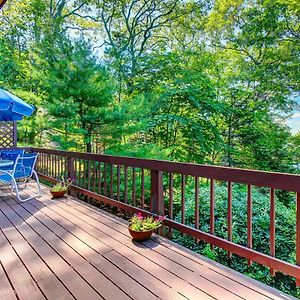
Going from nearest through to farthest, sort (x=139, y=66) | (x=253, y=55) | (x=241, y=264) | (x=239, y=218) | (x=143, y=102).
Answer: (x=241, y=264) < (x=239, y=218) < (x=143, y=102) < (x=253, y=55) < (x=139, y=66)

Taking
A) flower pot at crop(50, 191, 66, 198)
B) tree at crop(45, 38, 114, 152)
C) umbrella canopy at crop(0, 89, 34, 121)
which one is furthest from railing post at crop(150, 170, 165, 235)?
tree at crop(45, 38, 114, 152)

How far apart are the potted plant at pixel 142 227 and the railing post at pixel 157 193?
0.19 metres

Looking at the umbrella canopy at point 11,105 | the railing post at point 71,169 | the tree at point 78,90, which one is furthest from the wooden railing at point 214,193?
the tree at point 78,90

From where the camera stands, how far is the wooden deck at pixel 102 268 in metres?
1.78

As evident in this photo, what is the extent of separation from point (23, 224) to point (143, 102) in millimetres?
5263

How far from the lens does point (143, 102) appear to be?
304 inches

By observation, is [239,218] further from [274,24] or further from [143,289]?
[274,24]

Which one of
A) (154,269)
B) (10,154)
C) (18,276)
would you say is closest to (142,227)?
(154,269)

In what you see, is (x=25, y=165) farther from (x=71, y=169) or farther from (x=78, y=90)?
(x=78, y=90)

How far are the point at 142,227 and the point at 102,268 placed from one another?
66 cm

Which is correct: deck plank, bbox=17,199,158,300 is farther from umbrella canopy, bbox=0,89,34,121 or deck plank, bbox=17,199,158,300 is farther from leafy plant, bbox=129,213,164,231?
umbrella canopy, bbox=0,89,34,121

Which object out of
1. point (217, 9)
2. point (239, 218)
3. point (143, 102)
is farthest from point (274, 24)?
point (239, 218)

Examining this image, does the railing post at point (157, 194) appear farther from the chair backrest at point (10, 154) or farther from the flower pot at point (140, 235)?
the chair backrest at point (10, 154)

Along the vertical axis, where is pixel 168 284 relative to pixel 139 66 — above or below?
below
